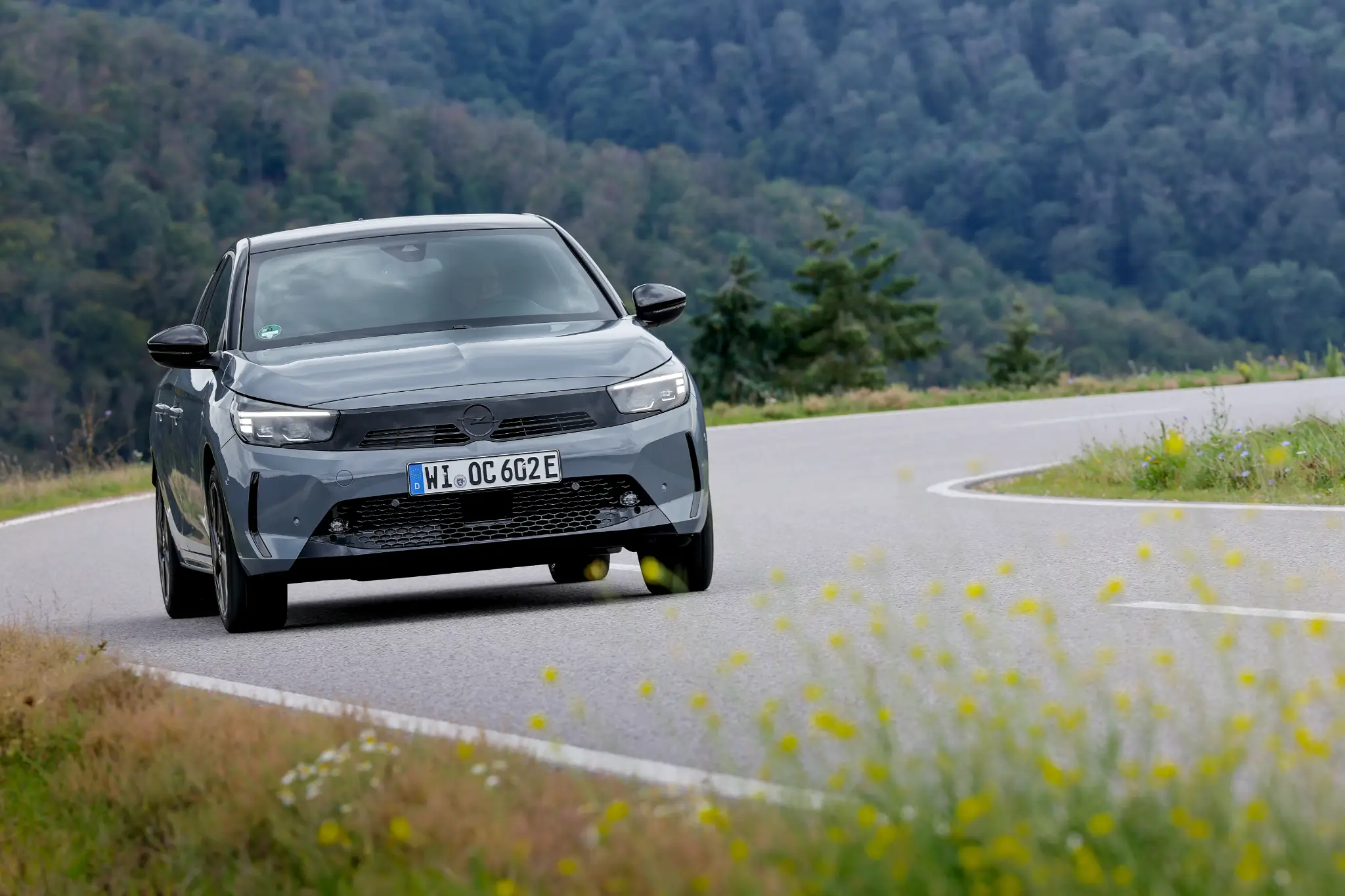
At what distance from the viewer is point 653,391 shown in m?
9.02

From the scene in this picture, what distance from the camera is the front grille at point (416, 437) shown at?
8.67 m

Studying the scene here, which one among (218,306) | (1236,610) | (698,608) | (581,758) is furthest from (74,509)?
(581,758)

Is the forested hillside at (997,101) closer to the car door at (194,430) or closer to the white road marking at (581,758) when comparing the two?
the car door at (194,430)

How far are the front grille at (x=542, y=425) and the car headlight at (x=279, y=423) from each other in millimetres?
672

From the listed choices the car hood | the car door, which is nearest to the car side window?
the car door

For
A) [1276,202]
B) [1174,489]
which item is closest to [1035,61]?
[1276,202]

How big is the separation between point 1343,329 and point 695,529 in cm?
13958

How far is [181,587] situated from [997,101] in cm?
16648

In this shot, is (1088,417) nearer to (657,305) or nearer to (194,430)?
(657,305)

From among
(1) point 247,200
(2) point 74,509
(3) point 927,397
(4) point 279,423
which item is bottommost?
(1) point 247,200

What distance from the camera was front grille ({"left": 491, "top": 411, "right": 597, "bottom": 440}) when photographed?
8.75 metres

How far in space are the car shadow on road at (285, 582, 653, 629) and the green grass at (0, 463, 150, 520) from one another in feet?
40.5

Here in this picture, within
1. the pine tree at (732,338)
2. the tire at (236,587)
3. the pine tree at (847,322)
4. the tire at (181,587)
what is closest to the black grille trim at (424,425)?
the tire at (236,587)

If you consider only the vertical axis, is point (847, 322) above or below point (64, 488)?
below
